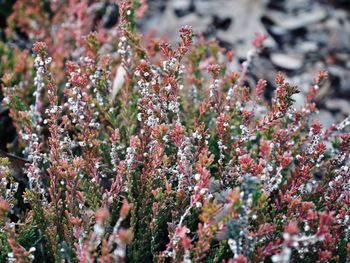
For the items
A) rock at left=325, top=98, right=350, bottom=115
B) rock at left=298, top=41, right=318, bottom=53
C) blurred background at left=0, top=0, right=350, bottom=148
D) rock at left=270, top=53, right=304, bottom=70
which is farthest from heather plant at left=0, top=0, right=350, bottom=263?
rock at left=298, top=41, right=318, bottom=53

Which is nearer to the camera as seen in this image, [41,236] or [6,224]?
[6,224]

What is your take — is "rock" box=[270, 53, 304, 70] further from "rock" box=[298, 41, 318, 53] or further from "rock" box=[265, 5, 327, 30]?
"rock" box=[265, 5, 327, 30]

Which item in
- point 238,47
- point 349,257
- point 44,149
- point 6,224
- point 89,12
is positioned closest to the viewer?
point 6,224

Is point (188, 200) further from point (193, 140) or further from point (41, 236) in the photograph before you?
point (41, 236)

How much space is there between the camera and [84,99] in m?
2.40

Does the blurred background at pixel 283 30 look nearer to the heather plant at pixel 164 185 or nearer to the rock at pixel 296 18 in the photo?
the rock at pixel 296 18

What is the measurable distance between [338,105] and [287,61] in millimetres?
748

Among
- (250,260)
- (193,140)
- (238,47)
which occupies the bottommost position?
(238,47)

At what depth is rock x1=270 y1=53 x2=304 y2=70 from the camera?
532 centimetres

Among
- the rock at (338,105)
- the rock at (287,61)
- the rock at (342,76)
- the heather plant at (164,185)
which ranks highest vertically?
the heather plant at (164,185)

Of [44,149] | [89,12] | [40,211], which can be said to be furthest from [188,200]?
[89,12]

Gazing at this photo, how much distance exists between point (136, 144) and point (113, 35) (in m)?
1.78

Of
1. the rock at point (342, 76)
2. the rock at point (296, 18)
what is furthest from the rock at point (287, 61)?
the rock at point (296, 18)

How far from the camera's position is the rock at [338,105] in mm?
4930
